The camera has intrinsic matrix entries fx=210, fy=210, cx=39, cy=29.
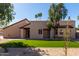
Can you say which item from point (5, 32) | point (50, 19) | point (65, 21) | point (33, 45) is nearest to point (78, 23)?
point (65, 21)

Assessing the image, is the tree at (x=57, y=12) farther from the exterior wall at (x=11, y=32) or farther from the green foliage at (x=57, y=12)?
the exterior wall at (x=11, y=32)

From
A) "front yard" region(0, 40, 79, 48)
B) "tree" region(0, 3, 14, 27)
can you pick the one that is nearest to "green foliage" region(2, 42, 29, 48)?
"front yard" region(0, 40, 79, 48)

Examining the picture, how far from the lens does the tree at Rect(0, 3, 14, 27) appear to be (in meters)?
4.64

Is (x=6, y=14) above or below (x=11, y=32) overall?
above

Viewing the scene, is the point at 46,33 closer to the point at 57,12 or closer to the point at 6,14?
the point at 57,12

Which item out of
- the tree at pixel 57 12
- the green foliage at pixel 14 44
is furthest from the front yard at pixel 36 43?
the tree at pixel 57 12

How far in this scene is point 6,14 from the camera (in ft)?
15.7

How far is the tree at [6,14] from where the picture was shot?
464 centimetres

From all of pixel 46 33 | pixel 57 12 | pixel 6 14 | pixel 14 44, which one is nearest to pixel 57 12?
pixel 57 12

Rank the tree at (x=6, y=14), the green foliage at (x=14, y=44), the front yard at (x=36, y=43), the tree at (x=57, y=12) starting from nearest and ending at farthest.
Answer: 1. the tree at (x=6, y=14)
2. the tree at (x=57, y=12)
3. the front yard at (x=36, y=43)
4. the green foliage at (x=14, y=44)

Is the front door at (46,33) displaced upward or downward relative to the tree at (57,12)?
downward

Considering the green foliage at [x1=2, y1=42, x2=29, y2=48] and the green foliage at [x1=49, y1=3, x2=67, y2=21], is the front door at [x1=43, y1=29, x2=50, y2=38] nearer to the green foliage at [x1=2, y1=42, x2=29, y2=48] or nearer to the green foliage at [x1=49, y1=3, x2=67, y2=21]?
the green foliage at [x1=49, y1=3, x2=67, y2=21]

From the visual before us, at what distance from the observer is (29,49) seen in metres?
5.48

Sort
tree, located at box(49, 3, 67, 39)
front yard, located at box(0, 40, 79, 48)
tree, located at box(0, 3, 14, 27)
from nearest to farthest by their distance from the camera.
A: tree, located at box(0, 3, 14, 27) < tree, located at box(49, 3, 67, 39) < front yard, located at box(0, 40, 79, 48)
